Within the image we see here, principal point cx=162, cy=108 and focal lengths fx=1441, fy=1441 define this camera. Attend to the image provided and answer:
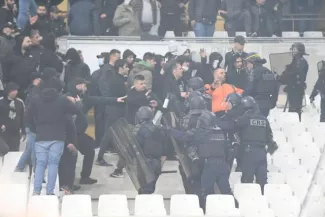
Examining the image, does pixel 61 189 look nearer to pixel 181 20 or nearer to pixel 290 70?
pixel 290 70

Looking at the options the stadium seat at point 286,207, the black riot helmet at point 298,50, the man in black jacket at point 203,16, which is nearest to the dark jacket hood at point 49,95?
the stadium seat at point 286,207

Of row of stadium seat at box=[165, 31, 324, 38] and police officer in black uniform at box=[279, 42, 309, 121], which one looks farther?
row of stadium seat at box=[165, 31, 324, 38]

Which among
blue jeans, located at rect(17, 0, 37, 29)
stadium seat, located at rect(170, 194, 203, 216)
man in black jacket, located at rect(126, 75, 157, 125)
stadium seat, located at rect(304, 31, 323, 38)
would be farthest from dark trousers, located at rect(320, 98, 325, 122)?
stadium seat, located at rect(170, 194, 203, 216)

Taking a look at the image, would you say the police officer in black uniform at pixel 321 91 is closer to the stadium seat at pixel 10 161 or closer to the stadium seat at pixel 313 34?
the stadium seat at pixel 313 34

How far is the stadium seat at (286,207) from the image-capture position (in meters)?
18.4

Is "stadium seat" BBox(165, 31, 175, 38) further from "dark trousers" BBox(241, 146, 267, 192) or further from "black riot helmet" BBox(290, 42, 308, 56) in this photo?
"dark trousers" BBox(241, 146, 267, 192)

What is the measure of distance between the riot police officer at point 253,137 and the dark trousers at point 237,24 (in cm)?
703

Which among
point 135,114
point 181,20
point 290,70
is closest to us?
point 135,114

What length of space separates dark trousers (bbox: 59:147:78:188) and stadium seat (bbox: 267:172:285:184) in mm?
2653

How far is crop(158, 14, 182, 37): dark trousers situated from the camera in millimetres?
25953

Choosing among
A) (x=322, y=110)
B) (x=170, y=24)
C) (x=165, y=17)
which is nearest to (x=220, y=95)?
(x=322, y=110)

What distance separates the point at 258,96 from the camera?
69.4 ft

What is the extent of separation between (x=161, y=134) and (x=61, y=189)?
1570mm

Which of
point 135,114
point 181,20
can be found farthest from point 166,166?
point 181,20
